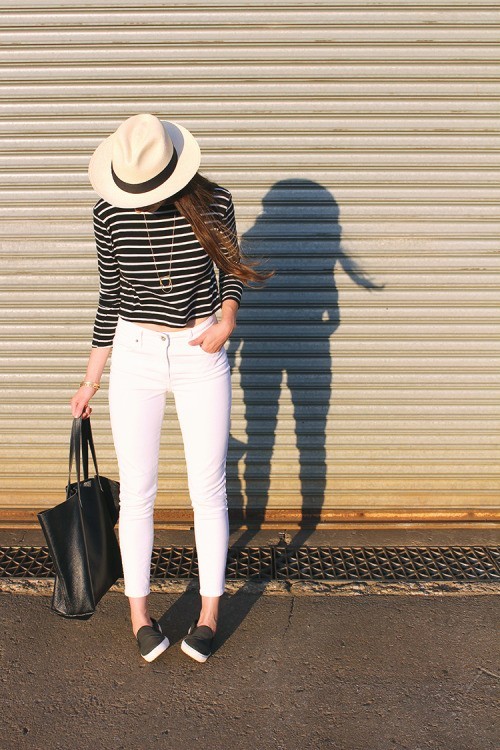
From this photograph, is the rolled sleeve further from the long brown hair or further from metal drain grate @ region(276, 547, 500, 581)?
metal drain grate @ region(276, 547, 500, 581)

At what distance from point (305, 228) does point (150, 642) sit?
2178mm

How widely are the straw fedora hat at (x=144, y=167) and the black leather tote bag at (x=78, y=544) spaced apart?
0.94 m

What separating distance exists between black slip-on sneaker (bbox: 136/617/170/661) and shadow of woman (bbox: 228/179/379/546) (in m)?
1.05

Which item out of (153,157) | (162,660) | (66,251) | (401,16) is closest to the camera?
(153,157)

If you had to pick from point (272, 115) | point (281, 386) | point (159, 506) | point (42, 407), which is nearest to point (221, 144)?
point (272, 115)

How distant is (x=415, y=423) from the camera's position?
4258 mm

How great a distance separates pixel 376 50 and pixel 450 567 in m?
2.60

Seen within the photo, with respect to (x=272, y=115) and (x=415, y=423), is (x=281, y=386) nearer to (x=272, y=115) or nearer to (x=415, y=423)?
(x=415, y=423)

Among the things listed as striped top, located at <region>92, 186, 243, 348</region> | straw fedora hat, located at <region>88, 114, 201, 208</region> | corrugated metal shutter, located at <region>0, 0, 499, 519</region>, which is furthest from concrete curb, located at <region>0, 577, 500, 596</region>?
straw fedora hat, located at <region>88, 114, 201, 208</region>

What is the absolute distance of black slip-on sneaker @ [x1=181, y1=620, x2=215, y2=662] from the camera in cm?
307

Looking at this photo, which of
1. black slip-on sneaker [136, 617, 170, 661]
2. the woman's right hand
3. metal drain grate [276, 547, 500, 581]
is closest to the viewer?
the woman's right hand

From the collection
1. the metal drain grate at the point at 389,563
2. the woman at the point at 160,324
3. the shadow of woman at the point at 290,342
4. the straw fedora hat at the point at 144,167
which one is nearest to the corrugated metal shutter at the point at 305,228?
the shadow of woman at the point at 290,342

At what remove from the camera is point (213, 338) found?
9.37 feet

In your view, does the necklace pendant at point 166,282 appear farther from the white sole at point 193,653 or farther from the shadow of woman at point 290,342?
the white sole at point 193,653
